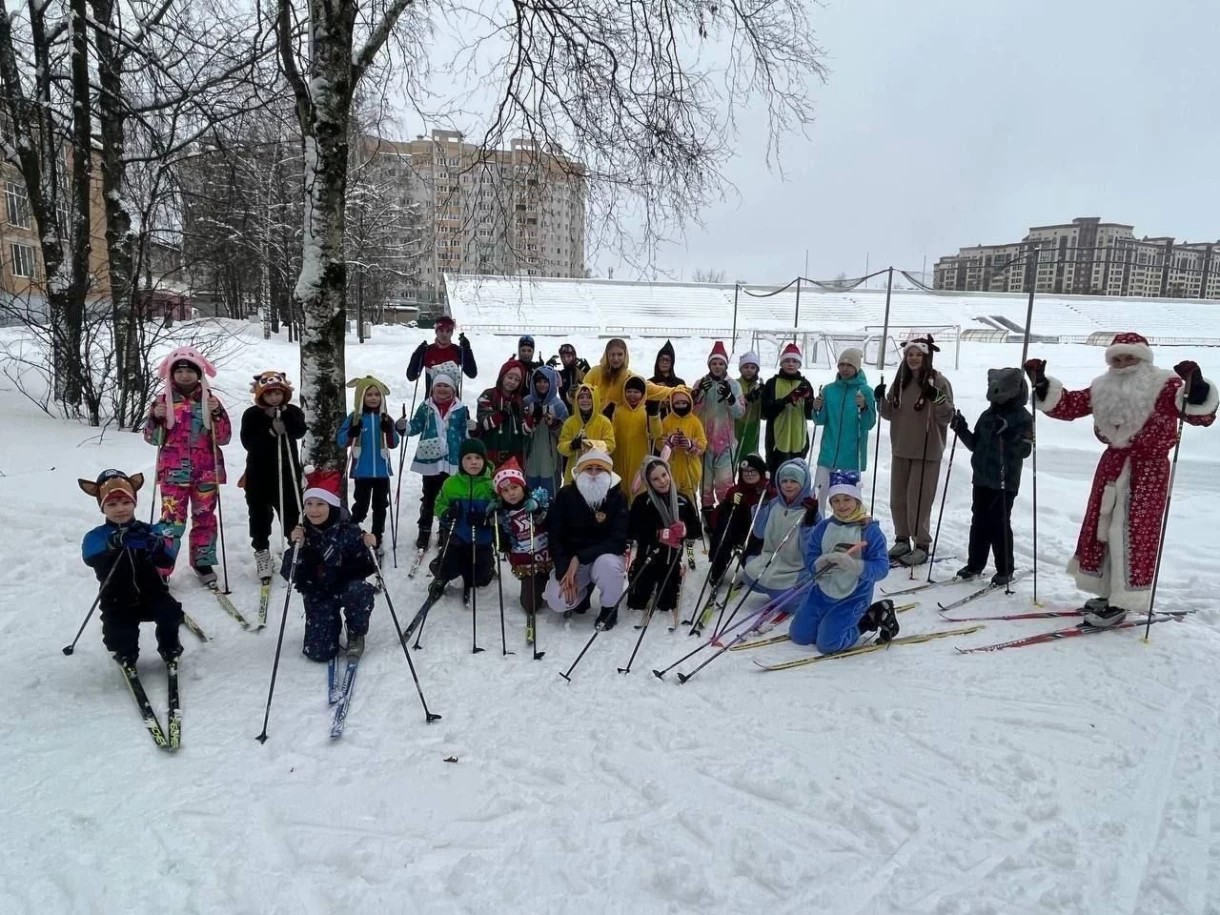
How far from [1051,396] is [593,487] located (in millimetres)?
3171

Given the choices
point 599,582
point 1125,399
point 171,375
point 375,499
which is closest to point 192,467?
point 171,375

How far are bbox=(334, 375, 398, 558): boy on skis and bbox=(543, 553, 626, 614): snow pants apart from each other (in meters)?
1.66

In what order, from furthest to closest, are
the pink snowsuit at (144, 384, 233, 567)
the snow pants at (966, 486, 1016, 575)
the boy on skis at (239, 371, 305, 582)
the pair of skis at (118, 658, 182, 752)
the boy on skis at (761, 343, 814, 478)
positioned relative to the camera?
the boy on skis at (761, 343, 814, 478) → the snow pants at (966, 486, 1016, 575) → the boy on skis at (239, 371, 305, 582) → the pink snowsuit at (144, 384, 233, 567) → the pair of skis at (118, 658, 182, 752)

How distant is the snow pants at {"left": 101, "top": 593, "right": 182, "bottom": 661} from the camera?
3.55 m

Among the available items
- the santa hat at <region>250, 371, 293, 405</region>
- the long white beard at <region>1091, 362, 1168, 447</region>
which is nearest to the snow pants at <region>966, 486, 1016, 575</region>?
the long white beard at <region>1091, 362, 1168, 447</region>

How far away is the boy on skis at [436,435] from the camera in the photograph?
560 centimetres

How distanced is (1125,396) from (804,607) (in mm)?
2384

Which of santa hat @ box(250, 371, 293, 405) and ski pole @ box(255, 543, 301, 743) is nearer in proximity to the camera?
ski pole @ box(255, 543, 301, 743)

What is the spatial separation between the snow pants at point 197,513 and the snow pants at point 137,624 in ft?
3.57

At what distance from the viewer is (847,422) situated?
592 cm

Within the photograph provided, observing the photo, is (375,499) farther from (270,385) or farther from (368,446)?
(270,385)

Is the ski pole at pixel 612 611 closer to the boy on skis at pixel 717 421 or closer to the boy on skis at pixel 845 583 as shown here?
the boy on skis at pixel 845 583

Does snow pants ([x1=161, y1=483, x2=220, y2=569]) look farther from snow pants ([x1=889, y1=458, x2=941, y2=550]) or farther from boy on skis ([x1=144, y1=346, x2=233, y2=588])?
snow pants ([x1=889, y1=458, x2=941, y2=550])

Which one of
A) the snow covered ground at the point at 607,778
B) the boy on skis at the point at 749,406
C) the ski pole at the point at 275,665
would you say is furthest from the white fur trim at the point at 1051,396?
the ski pole at the point at 275,665
